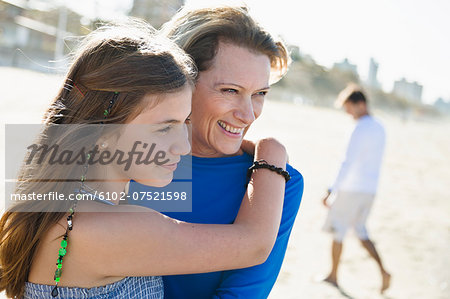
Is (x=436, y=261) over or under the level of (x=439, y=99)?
under

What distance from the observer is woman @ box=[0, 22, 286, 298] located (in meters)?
1.24

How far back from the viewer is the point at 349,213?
586 cm

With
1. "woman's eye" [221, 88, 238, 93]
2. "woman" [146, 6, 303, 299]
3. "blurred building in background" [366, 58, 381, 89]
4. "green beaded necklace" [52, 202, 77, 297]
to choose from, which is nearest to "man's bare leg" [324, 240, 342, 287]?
"woman" [146, 6, 303, 299]

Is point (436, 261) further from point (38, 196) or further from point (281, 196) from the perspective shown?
point (38, 196)

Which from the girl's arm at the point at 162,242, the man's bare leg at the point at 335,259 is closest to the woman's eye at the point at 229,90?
the girl's arm at the point at 162,242

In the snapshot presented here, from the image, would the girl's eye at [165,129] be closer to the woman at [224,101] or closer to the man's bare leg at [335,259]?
the woman at [224,101]

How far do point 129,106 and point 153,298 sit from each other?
2.17ft

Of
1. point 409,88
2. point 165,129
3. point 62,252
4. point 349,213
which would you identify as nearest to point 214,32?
point 165,129

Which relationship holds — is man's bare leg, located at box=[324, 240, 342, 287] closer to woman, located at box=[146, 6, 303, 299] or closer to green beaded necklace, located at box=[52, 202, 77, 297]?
woman, located at box=[146, 6, 303, 299]

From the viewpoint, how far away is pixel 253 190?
1584 mm

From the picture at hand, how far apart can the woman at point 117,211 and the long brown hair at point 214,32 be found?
9.6 inches

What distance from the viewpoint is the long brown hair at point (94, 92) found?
1.34 meters

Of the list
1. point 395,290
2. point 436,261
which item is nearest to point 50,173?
point 395,290

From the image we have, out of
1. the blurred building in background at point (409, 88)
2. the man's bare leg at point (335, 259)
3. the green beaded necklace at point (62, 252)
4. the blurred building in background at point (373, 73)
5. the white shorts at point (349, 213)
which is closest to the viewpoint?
the green beaded necklace at point (62, 252)
